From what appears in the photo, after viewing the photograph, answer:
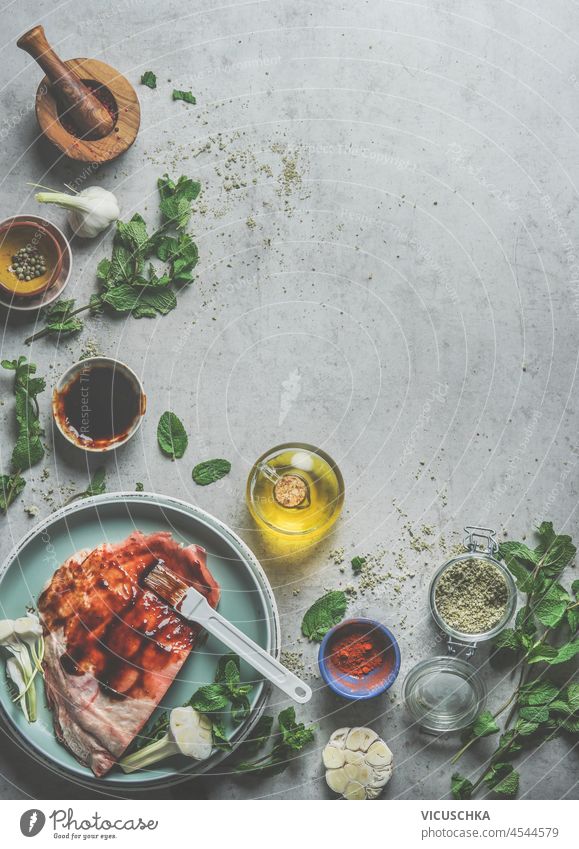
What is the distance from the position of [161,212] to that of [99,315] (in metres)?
0.29

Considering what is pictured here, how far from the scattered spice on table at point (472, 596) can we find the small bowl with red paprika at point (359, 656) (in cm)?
15

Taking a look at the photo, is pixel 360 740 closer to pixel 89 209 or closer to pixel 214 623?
pixel 214 623

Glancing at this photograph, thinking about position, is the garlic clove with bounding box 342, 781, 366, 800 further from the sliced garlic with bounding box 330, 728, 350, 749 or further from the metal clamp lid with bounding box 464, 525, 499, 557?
the metal clamp lid with bounding box 464, 525, 499, 557

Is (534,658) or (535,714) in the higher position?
(534,658)

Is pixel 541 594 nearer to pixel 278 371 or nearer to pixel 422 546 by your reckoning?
pixel 422 546

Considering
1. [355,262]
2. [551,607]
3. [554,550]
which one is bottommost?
[551,607]

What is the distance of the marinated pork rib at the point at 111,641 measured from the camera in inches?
68.7

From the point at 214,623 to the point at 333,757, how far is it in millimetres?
419

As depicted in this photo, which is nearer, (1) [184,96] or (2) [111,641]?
(2) [111,641]

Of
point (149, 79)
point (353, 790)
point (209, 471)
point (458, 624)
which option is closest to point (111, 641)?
point (209, 471)

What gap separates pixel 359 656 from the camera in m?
1.83

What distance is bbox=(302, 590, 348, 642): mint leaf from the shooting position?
1876mm
